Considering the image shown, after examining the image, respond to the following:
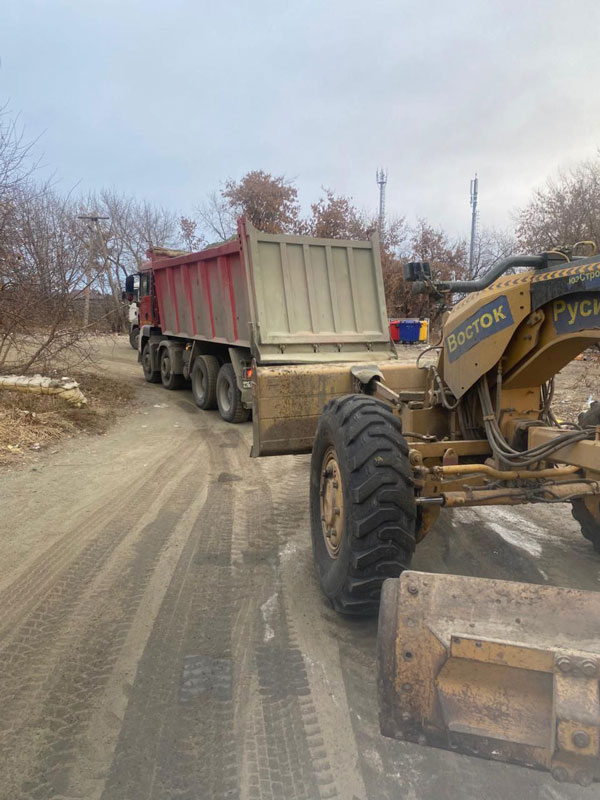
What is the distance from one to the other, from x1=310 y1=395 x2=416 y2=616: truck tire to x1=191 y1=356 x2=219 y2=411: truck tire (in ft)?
24.7

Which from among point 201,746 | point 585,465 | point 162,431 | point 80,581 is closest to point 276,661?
point 201,746

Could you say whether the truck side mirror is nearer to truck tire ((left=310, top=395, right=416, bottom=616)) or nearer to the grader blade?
truck tire ((left=310, top=395, right=416, bottom=616))

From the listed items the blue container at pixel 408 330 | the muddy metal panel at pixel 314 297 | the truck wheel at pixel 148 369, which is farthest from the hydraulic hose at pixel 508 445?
the blue container at pixel 408 330

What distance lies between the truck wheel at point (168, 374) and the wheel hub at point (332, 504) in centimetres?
957

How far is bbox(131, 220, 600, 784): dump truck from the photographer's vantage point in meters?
1.63

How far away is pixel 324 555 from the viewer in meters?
3.31

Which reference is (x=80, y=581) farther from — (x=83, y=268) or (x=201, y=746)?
(x=83, y=268)

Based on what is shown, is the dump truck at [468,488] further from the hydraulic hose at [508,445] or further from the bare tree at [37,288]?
the bare tree at [37,288]

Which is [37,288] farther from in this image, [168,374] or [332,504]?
[332,504]

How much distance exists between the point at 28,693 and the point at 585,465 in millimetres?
2940

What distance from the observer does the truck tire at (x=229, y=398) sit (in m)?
9.32

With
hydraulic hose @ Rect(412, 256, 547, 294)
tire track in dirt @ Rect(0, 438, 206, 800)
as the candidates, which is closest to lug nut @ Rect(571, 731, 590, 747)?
tire track in dirt @ Rect(0, 438, 206, 800)

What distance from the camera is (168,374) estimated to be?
506 inches

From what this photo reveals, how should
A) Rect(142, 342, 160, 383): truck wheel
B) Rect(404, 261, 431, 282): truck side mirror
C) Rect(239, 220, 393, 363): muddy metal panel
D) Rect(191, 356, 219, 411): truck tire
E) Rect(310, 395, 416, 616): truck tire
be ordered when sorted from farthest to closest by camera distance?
Rect(142, 342, 160, 383): truck wheel
Rect(191, 356, 219, 411): truck tire
Rect(239, 220, 393, 363): muddy metal panel
Rect(404, 261, 431, 282): truck side mirror
Rect(310, 395, 416, 616): truck tire
